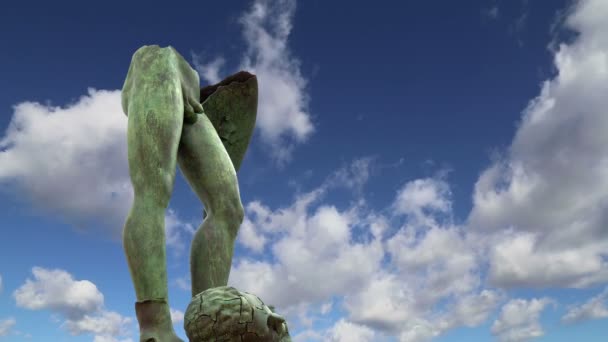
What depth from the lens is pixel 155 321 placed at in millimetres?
4180

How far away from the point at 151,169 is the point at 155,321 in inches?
44.9

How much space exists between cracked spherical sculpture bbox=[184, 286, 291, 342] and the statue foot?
751 millimetres

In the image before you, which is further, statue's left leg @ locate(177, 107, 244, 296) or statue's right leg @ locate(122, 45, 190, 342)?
statue's left leg @ locate(177, 107, 244, 296)

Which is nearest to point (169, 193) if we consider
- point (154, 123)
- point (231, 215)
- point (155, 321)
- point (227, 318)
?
point (154, 123)

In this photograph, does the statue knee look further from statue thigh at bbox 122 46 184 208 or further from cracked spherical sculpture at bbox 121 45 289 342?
statue thigh at bbox 122 46 184 208

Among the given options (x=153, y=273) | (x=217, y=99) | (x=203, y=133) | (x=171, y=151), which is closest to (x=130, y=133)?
(x=171, y=151)

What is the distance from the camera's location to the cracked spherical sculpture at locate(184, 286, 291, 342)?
10.8 feet

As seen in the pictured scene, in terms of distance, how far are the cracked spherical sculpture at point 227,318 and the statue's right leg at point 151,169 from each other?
2.73 ft

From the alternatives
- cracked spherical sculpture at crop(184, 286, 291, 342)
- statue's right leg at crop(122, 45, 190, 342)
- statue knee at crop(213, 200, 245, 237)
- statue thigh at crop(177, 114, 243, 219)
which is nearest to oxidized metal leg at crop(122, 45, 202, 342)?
statue's right leg at crop(122, 45, 190, 342)

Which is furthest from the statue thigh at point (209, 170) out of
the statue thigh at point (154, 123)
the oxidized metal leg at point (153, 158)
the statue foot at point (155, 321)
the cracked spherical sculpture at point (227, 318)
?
the cracked spherical sculpture at point (227, 318)

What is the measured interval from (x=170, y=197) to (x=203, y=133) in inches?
35.5

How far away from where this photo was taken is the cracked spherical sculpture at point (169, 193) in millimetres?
3471

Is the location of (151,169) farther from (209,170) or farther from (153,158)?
(209,170)

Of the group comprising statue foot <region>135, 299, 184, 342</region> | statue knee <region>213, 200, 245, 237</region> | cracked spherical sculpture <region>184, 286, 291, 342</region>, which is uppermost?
statue knee <region>213, 200, 245, 237</region>
